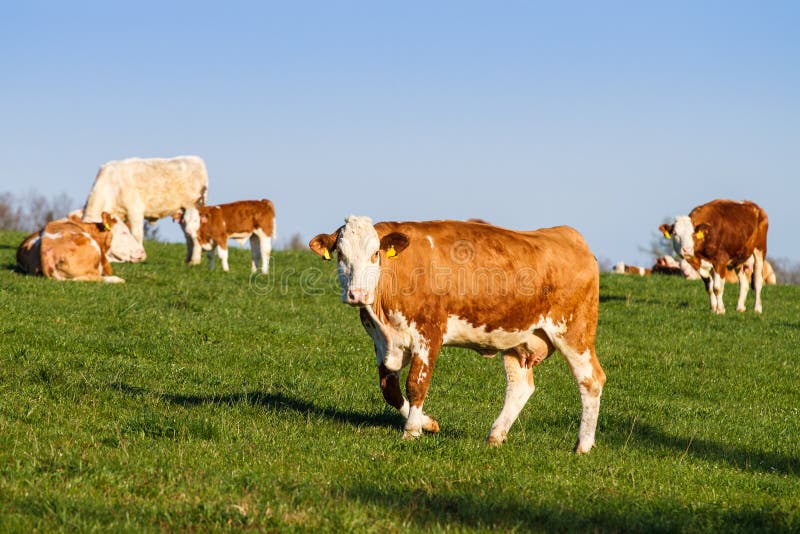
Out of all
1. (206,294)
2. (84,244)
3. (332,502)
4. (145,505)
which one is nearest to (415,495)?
(332,502)

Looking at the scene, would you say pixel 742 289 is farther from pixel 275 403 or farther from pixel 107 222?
pixel 275 403

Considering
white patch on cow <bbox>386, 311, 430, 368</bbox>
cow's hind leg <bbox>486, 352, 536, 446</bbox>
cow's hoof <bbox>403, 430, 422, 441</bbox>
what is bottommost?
cow's hoof <bbox>403, 430, 422, 441</bbox>

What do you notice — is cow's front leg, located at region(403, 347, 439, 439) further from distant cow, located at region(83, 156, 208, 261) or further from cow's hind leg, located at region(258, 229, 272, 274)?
distant cow, located at region(83, 156, 208, 261)

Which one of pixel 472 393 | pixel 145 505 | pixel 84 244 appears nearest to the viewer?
pixel 145 505

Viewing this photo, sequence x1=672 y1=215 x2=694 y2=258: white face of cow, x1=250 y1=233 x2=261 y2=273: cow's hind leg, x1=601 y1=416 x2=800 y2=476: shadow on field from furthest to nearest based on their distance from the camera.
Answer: x1=250 y1=233 x2=261 y2=273: cow's hind leg < x1=672 y1=215 x2=694 y2=258: white face of cow < x1=601 y1=416 x2=800 y2=476: shadow on field

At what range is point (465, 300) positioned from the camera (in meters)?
9.27

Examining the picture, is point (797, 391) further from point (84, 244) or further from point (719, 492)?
point (84, 244)

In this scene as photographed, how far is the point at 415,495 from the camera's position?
6.88 metres

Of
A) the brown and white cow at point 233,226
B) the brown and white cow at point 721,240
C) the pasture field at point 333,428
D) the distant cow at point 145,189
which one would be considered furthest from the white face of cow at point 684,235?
the distant cow at point 145,189

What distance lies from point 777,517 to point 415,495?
2.58 meters

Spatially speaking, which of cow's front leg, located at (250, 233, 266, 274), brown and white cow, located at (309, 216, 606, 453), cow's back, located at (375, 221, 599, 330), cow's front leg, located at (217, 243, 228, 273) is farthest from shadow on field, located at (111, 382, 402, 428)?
cow's front leg, located at (250, 233, 266, 274)

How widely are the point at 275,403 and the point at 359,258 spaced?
259 cm

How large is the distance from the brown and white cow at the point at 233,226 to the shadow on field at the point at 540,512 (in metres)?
20.0

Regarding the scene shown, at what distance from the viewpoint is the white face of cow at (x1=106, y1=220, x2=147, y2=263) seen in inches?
1085
